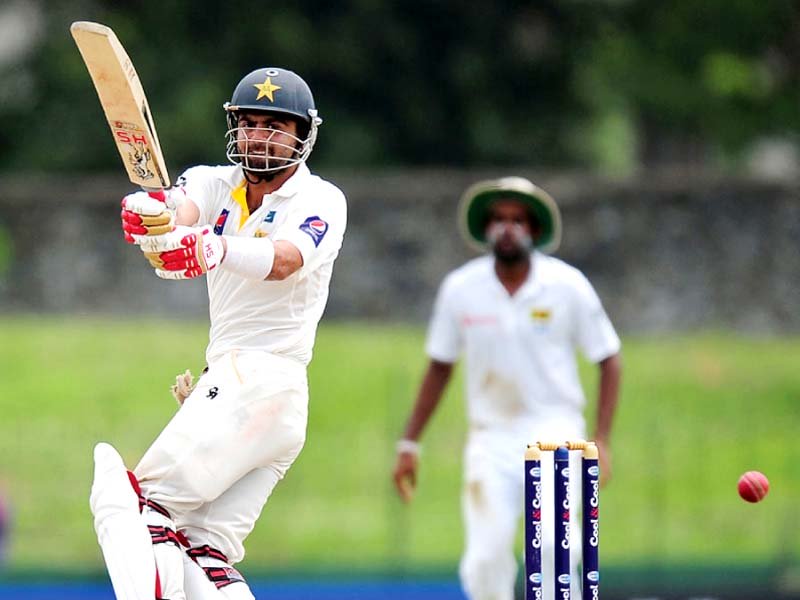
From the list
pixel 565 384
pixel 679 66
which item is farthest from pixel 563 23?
pixel 565 384

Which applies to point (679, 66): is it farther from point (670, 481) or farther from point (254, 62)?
point (254, 62)

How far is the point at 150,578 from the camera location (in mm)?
4457

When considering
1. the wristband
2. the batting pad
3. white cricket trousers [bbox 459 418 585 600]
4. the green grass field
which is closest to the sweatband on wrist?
the batting pad

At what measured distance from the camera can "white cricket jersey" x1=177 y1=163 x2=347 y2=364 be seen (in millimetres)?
4711

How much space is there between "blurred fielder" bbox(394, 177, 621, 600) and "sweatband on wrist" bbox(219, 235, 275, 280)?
2700 mm

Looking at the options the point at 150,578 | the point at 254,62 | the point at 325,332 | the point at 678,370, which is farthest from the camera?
the point at 254,62

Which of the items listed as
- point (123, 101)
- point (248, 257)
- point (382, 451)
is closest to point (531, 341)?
point (248, 257)

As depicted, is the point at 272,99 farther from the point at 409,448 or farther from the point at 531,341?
the point at 409,448

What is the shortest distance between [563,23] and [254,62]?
3262 mm

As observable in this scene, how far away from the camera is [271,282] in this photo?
4.77 m

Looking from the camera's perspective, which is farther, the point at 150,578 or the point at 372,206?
the point at 372,206

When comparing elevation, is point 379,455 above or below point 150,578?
above

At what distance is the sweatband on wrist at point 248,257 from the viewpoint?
444 centimetres

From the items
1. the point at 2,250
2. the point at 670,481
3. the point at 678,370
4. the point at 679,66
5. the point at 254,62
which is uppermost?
the point at 254,62
